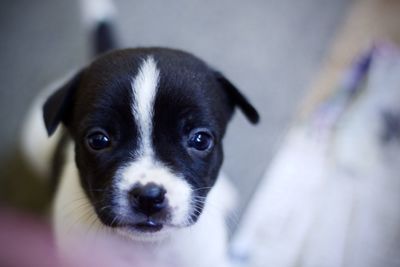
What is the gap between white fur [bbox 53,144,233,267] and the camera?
1604 millimetres

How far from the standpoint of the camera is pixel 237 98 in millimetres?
1620

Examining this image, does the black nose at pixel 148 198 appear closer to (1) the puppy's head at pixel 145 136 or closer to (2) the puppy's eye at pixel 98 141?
(1) the puppy's head at pixel 145 136

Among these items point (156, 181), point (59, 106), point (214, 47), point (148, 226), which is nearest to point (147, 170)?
point (156, 181)

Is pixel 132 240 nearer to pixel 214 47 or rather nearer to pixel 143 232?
pixel 143 232

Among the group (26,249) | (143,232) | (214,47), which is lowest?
(214,47)

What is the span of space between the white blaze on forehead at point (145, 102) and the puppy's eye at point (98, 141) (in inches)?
4.6

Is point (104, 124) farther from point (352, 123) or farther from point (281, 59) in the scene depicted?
point (281, 59)

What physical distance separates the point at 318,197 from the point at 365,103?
1.86 feet

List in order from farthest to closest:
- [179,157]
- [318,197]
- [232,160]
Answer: [232,160] < [318,197] < [179,157]

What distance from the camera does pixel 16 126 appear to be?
255 cm

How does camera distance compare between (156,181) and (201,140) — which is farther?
(201,140)

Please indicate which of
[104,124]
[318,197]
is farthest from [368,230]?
[104,124]

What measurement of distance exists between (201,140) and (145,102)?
214mm

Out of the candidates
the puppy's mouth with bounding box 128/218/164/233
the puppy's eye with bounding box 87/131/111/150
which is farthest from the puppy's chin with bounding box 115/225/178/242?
the puppy's eye with bounding box 87/131/111/150
